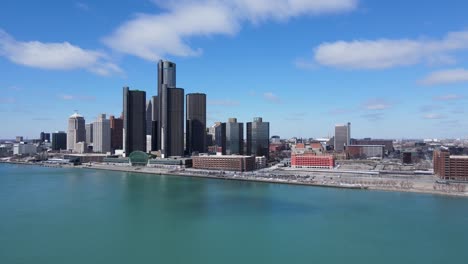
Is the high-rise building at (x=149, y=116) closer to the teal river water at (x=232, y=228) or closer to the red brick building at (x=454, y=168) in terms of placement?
the teal river water at (x=232, y=228)

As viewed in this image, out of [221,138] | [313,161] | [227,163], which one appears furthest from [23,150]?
[313,161]

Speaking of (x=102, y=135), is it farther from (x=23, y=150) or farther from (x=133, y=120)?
(x=23, y=150)

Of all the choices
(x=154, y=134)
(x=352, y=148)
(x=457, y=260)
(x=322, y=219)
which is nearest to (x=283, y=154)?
(x=352, y=148)

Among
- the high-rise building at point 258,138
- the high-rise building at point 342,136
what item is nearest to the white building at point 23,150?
the high-rise building at point 258,138

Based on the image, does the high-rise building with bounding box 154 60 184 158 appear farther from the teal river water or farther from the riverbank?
the teal river water

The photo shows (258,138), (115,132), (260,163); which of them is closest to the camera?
(260,163)

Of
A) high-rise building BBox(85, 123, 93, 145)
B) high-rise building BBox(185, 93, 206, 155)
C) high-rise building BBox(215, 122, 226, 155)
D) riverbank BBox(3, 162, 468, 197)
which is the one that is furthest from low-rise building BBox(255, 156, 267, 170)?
high-rise building BBox(85, 123, 93, 145)

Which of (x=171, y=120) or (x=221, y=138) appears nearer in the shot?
(x=171, y=120)
